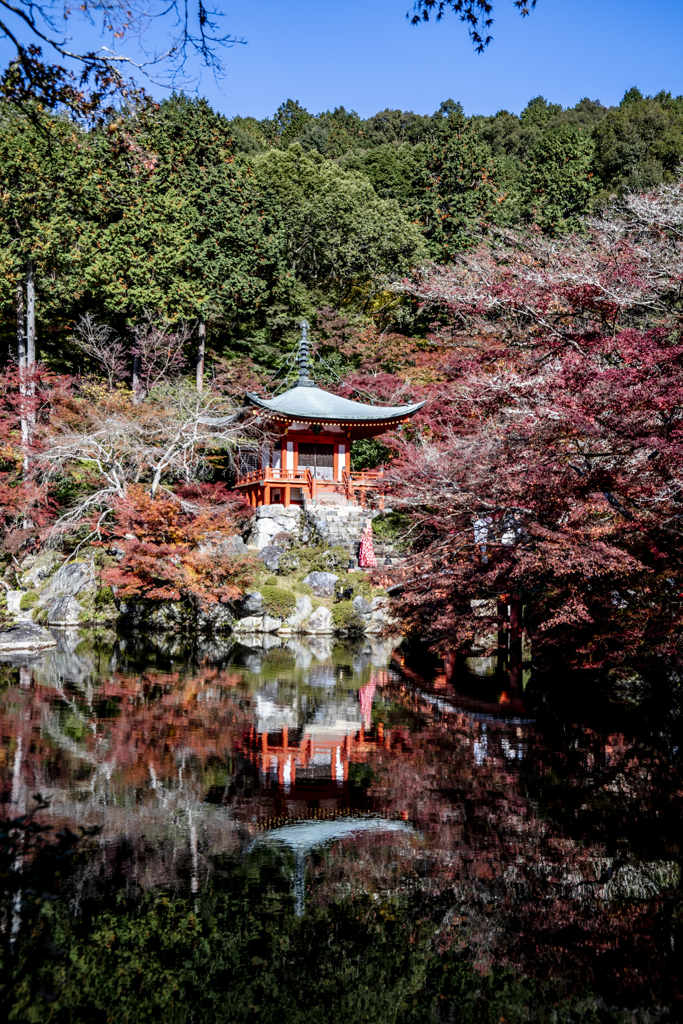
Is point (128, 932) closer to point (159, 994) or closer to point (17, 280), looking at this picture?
point (159, 994)

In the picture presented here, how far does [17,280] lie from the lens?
1977 centimetres

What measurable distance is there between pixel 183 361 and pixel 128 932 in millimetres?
20531

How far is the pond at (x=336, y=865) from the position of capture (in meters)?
3.19

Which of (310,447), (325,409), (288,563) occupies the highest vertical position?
(325,409)

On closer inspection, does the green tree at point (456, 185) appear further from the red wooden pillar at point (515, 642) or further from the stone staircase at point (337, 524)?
the red wooden pillar at point (515, 642)

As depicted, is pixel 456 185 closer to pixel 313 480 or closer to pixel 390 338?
pixel 390 338

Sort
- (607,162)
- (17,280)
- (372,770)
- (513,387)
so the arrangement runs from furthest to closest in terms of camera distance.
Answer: (607,162)
(17,280)
(513,387)
(372,770)

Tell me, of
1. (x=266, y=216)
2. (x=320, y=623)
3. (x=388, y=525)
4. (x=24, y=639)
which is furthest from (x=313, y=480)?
(x=266, y=216)

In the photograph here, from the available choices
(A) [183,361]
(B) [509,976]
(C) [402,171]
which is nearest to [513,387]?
(B) [509,976]

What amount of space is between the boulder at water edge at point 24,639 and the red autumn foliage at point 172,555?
75.1 inches

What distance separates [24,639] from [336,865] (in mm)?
10393

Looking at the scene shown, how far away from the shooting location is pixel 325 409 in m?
20.1

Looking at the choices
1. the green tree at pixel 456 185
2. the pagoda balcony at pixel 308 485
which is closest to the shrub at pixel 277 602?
the pagoda balcony at pixel 308 485

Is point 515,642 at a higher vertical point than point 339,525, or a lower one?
lower
